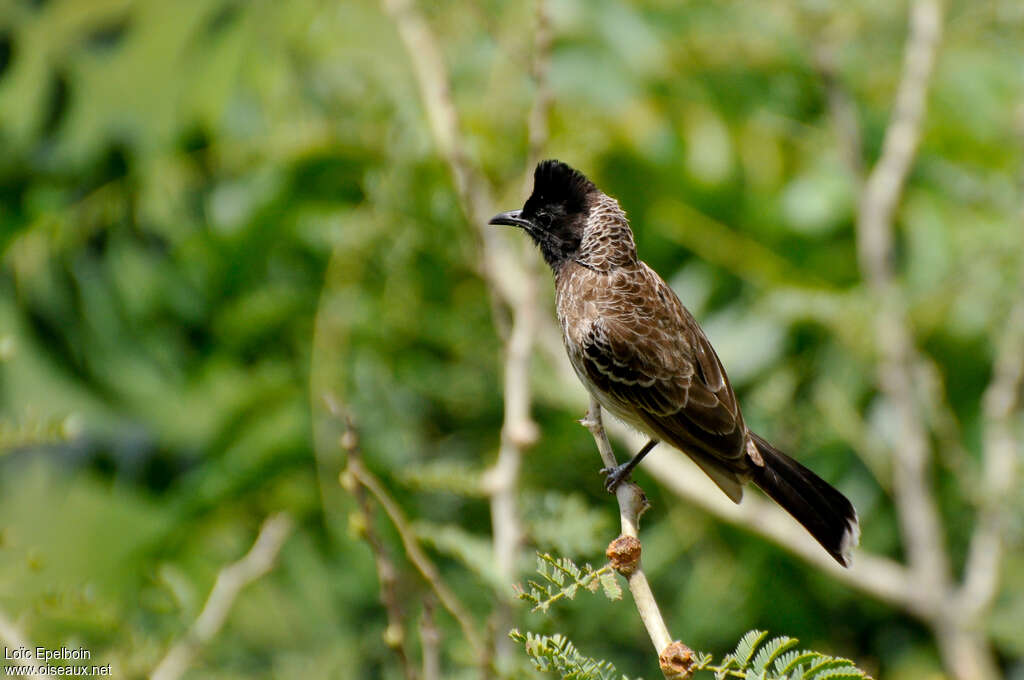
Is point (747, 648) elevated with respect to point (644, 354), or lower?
lower

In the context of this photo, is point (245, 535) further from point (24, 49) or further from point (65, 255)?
point (24, 49)

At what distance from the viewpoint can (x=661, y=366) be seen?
92.2 inches

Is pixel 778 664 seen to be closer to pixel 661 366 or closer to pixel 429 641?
pixel 429 641

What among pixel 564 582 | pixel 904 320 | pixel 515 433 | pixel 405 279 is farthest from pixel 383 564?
pixel 904 320

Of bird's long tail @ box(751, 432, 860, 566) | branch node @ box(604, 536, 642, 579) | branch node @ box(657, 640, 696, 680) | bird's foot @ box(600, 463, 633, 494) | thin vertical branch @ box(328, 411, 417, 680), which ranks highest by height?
bird's long tail @ box(751, 432, 860, 566)

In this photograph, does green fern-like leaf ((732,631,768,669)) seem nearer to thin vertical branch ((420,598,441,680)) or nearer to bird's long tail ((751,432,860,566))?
thin vertical branch ((420,598,441,680))

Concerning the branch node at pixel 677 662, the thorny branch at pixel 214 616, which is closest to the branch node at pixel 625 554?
the branch node at pixel 677 662

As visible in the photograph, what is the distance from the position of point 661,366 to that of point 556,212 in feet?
1.34

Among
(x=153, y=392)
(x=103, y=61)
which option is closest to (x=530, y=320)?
(x=153, y=392)

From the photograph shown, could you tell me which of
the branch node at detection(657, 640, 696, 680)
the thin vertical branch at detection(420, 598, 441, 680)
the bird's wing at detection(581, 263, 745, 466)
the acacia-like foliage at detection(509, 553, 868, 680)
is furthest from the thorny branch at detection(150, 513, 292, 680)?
the branch node at detection(657, 640, 696, 680)

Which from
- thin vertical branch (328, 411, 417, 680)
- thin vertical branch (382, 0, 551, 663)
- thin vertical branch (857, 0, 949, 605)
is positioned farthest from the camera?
thin vertical branch (857, 0, 949, 605)

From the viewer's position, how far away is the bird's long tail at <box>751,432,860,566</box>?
2283 mm

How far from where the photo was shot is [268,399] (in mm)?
4012

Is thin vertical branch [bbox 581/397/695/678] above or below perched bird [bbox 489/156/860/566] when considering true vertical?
below
